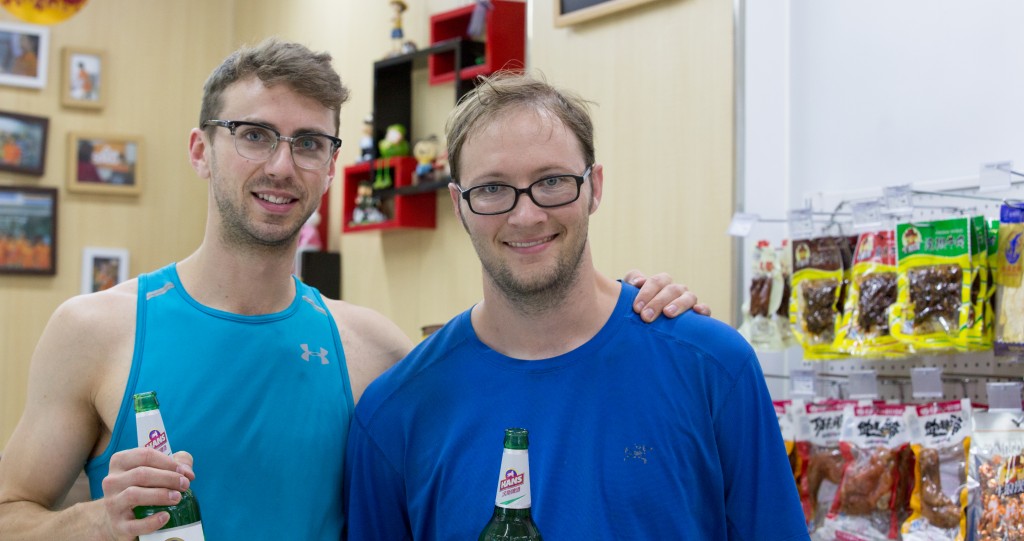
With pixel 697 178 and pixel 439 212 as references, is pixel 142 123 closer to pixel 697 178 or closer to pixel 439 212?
pixel 439 212

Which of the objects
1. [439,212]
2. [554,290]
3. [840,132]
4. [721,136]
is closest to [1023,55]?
[840,132]

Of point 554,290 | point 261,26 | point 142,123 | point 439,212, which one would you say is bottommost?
point 554,290

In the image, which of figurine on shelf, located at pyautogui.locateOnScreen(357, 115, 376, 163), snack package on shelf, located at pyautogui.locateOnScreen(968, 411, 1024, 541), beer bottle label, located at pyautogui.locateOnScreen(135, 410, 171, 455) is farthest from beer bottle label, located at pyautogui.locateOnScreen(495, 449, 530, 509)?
figurine on shelf, located at pyautogui.locateOnScreen(357, 115, 376, 163)

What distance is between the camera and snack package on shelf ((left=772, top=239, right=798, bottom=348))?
3062 mm

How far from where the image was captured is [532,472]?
1.74m

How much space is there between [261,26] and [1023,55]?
502cm

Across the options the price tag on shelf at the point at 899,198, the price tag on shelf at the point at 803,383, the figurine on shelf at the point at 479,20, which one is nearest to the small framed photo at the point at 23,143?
the figurine on shelf at the point at 479,20

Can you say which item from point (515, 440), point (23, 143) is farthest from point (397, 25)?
point (515, 440)

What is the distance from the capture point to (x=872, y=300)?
2732 millimetres

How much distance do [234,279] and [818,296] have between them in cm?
162

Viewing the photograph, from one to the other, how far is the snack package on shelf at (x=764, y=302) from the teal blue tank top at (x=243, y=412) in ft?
4.78

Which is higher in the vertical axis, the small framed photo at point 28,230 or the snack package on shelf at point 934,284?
the small framed photo at point 28,230

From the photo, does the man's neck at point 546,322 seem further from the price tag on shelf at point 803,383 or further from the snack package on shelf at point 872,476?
the price tag on shelf at point 803,383

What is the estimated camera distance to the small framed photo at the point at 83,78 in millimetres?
6473
